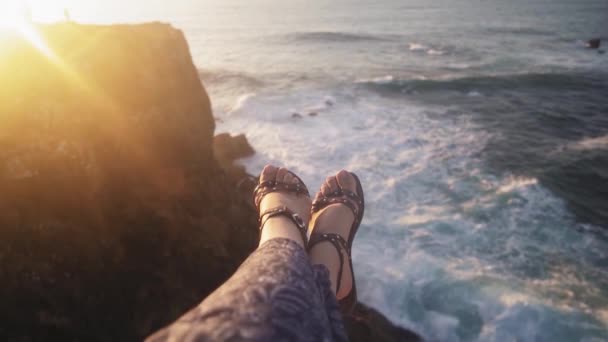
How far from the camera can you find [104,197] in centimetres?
341

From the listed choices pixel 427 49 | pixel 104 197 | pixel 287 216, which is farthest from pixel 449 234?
pixel 427 49

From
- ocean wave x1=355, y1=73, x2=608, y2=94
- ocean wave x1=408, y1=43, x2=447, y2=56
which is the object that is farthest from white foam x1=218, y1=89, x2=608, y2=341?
ocean wave x1=408, y1=43, x2=447, y2=56

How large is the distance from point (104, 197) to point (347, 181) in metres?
2.40

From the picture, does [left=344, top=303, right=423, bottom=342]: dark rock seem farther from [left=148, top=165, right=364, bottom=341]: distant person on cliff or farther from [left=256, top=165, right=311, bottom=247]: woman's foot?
[left=148, top=165, right=364, bottom=341]: distant person on cliff

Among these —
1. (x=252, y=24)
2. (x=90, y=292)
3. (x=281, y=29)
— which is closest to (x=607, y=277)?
(x=90, y=292)

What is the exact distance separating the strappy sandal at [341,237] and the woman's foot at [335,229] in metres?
0.02

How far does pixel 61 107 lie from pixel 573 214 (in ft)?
28.9

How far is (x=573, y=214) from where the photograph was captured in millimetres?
7055

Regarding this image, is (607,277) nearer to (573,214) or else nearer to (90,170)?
(573,214)

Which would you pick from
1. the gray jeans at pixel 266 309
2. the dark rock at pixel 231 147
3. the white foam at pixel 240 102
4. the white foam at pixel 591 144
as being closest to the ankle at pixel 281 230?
the gray jeans at pixel 266 309

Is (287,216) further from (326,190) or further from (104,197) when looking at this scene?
(104,197)

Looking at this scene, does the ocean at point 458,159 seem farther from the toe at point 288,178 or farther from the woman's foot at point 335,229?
the toe at point 288,178

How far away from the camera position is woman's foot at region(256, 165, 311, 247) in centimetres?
221

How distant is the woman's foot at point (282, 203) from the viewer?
221 centimetres
